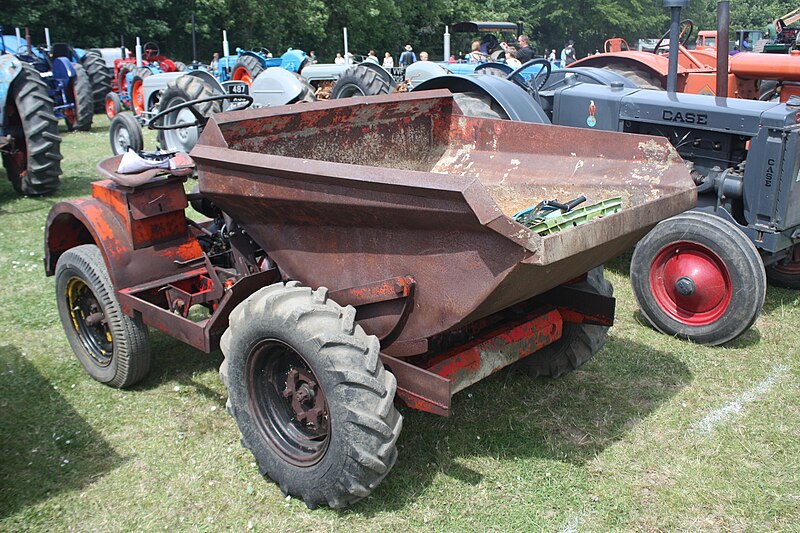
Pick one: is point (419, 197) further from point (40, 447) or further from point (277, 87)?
point (277, 87)

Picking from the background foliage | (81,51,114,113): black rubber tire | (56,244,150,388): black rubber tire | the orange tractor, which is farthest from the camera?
the background foliage

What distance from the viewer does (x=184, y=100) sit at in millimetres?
9094

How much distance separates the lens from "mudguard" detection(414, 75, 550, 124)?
18.5ft

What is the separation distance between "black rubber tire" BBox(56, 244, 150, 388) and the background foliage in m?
20.5

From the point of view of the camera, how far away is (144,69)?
14.6 m

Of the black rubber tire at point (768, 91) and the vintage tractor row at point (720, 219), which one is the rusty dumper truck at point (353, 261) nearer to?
the vintage tractor row at point (720, 219)

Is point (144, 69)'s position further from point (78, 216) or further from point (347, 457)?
point (347, 457)

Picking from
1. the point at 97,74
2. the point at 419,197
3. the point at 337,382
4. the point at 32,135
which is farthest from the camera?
the point at 97,74

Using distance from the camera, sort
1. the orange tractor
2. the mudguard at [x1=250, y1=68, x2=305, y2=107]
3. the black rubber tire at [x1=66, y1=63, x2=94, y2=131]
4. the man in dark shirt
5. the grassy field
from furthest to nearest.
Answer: the man in dark shirt → the black rubber tire at [x1=66, y1=63, x2=94, y2=131] → the mudguard at [x1=250, y1=68, x2=305, y2=107] → the orange tractor → the grassy field

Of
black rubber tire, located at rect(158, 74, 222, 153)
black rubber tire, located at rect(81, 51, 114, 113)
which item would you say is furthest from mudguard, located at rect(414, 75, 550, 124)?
black rubber tire, located at rect(81, 51, 114, 113)

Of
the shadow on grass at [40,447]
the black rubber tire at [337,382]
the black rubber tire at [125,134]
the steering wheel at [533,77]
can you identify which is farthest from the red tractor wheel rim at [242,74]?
the black rubber tire at [337,382]

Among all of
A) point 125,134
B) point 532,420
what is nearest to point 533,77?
point 532,420

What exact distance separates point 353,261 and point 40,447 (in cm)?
181

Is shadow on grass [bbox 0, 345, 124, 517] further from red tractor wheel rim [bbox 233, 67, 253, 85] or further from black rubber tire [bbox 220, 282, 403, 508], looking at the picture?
red tractor wheel rim [bbox 233, 67, 253, 85]
